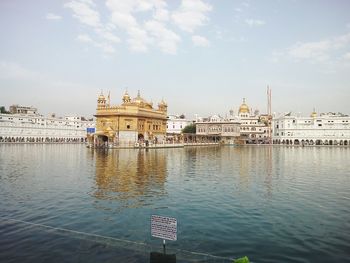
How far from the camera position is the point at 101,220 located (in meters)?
11.9

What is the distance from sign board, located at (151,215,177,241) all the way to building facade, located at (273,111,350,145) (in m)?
103

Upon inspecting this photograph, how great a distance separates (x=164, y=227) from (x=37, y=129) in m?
114

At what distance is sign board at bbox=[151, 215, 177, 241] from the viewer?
826 centimetres

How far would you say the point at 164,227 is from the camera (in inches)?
332

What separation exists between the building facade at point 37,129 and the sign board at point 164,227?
95771 millimetres

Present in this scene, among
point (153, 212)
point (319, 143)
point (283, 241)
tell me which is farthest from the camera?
point (319, 143)

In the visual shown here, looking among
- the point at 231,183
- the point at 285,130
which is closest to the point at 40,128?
the point at 285,130

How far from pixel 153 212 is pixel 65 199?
16.3 ft

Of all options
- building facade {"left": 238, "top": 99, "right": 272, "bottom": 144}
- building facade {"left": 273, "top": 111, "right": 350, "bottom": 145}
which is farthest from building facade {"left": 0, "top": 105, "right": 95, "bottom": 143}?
building facade {"left": 273, "top": 111, "right": 350, "bottom": 145}

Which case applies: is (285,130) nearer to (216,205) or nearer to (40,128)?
(40,128)

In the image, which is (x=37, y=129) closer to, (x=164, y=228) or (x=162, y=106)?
(x=162, y=106)

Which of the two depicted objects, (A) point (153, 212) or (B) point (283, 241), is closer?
(B) point (283, 241)

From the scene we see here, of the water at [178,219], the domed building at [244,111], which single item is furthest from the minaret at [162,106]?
the water at [178,219]

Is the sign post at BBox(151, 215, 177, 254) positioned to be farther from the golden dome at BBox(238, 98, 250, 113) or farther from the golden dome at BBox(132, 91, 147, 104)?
the golden dome at BBox(238, 98, 250, 113)
